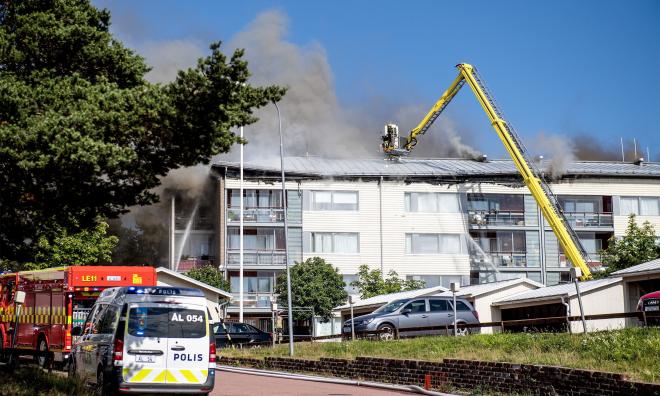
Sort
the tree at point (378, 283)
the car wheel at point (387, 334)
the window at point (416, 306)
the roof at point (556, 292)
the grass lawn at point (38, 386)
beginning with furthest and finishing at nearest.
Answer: the tree at point (378, 283) < the roof at point (556, 292) < the window at point (416, 306) < the car wheel at point (387, 334) < the grass lawn at point (38, 386)

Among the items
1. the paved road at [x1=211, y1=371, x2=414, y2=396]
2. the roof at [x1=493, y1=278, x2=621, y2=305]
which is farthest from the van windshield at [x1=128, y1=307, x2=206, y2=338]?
the roof at [x1=493, y1=278, x2=621, y2=305]

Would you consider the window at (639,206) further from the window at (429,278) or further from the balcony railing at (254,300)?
the balcony railing at (254,300)

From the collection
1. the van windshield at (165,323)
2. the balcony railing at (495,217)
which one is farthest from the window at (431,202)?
the van windshield at (165,323)

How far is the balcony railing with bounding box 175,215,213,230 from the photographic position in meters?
64.2

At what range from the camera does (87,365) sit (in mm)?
17828

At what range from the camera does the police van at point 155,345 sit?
51.6ft

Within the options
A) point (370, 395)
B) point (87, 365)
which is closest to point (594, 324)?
point (370, 395)

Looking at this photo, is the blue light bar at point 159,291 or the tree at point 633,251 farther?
the tree at point 633,251

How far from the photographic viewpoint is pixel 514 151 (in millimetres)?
58844

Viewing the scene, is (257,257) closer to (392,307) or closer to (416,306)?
(392,307)

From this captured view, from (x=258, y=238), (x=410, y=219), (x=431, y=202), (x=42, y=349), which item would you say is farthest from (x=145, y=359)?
(x=431, y=202)

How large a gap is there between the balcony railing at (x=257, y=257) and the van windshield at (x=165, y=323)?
45.2 m

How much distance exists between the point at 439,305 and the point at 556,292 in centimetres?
A: 917

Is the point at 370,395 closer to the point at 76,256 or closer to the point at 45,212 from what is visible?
the point at 45,212
